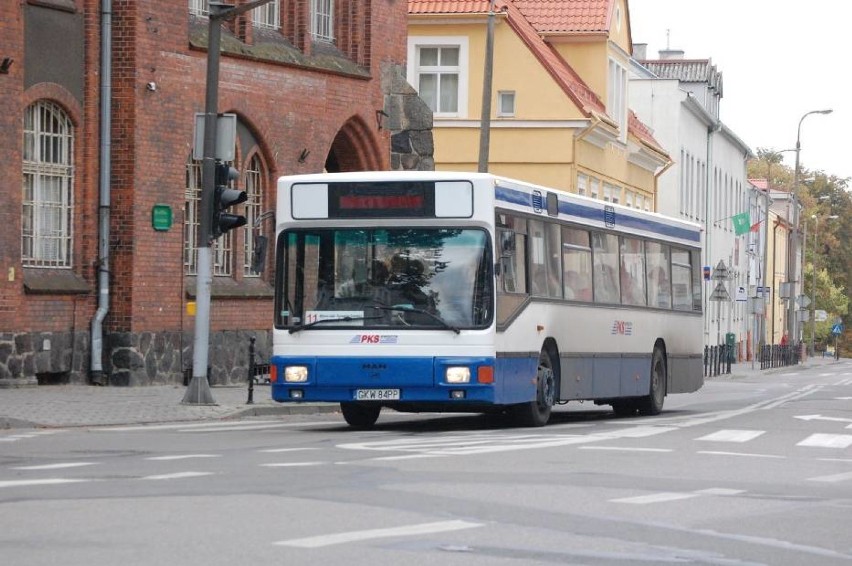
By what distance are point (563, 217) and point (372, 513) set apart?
12.5 meters

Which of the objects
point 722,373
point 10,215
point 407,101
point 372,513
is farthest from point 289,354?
point 722,373

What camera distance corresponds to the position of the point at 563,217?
23203 millimetres

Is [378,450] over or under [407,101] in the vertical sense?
under

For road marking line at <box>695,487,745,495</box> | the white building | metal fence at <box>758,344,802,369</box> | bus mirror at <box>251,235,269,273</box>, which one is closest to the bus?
bus mirror at <box>251,235,269,273</box>

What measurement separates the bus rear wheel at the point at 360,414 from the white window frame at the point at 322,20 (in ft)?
47.7

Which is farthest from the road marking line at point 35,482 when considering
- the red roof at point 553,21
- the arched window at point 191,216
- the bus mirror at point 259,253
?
the red roof at point 553,21

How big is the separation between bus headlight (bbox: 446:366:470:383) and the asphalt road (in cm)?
63

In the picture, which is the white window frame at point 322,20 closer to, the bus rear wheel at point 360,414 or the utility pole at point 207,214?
the utility pole at point 207,214

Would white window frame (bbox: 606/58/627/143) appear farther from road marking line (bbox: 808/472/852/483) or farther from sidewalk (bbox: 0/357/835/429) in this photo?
road marking line (bbox: 808/472/852/483)

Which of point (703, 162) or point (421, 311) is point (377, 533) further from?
point (703, 162)

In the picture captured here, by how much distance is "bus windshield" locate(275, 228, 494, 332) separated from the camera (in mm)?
20312

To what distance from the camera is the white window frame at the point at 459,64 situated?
5119cm

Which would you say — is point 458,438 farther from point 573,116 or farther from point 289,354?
point 573,116

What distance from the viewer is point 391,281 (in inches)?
801
